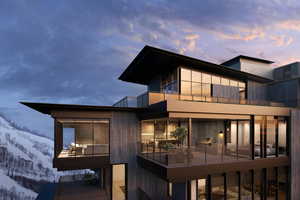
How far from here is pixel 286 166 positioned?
11.0 metres

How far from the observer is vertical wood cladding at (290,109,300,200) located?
35.7ft

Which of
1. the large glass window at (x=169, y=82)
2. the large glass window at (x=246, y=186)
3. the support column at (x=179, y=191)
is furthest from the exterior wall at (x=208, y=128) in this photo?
the support column at (x=179, y=191)

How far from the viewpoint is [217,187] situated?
9.20 metres

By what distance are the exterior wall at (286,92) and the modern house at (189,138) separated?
0.07 metres

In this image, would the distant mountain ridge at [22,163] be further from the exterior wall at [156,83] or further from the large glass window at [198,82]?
the large glass window at [198,82]

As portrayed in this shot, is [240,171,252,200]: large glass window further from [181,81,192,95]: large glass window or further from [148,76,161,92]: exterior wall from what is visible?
[148,76,161,92]: exterior wall

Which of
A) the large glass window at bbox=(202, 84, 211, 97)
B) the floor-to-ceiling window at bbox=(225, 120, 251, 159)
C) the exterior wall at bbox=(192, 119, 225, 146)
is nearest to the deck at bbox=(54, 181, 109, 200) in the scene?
the exterior wall at bbox=(192, 119, 225, 146)

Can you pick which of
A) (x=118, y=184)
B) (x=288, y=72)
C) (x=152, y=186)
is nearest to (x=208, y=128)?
(x=152, y=186)

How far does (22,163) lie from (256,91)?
40.7 m

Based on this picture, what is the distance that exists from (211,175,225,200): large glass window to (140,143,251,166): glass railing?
1002mm

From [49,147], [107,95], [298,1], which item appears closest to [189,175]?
[298,1]

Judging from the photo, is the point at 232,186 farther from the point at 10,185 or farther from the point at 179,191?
the point at 10,185

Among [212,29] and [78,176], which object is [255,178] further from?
[212,29]

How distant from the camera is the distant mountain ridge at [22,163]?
3165 centimetres
